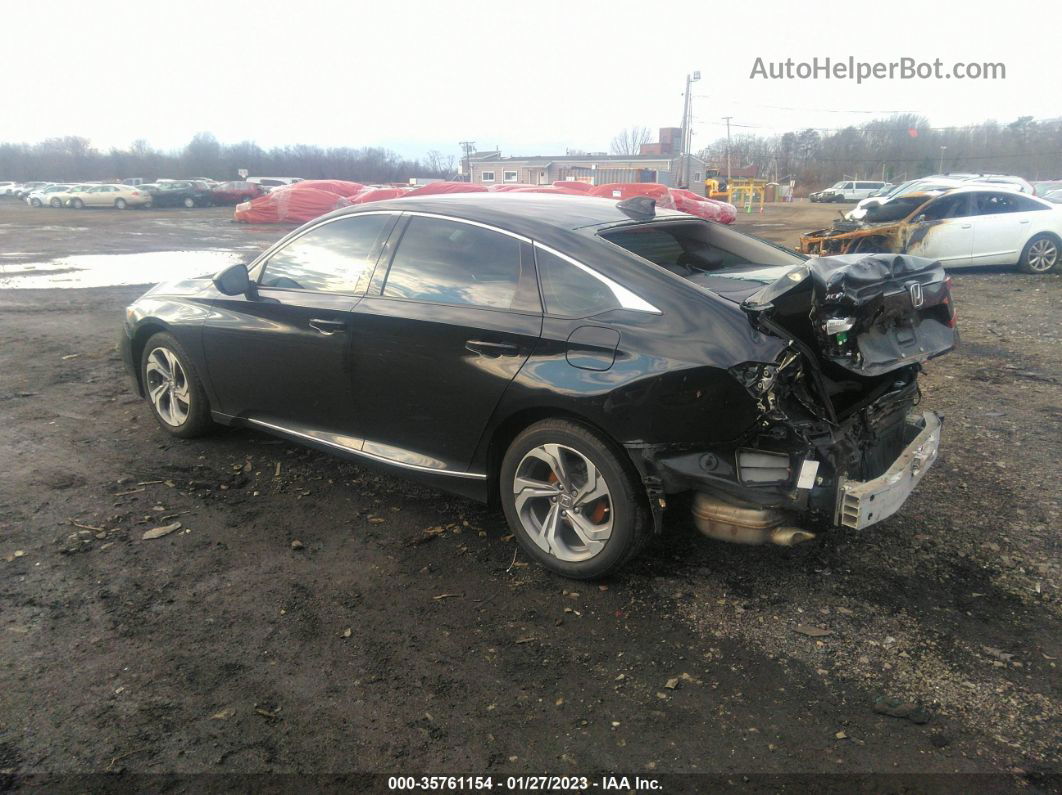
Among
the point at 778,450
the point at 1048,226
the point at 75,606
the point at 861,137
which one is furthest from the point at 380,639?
the point at 861,137

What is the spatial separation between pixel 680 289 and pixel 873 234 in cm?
1214

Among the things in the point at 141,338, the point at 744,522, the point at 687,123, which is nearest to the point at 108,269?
the point at 141,338

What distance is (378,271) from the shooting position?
4094mm

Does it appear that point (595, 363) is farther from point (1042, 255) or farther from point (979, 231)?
point (1042, 255)

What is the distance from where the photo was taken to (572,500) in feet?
11.4

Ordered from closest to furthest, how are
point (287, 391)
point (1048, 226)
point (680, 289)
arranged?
1. point (680, 289)
2. point (287, 391)
3. point (1048, 226)

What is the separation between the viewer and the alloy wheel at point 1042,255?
13391 millimetres

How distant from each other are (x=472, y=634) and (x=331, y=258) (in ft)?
7.58

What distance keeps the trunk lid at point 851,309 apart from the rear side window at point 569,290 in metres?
0.57

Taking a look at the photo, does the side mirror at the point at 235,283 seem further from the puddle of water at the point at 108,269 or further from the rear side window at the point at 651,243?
the puddle of water at the point at 108,269

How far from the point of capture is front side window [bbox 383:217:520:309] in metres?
3.69

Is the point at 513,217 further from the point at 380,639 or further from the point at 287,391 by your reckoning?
the point at 380,639

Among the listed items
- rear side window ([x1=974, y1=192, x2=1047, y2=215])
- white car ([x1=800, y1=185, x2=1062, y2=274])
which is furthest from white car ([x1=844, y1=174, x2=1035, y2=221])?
white car ([x1=800, y1=185, x2=1062, y2=274])

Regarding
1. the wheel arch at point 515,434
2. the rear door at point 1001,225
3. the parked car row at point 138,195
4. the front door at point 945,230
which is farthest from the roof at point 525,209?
the parked car row at point 138,195
